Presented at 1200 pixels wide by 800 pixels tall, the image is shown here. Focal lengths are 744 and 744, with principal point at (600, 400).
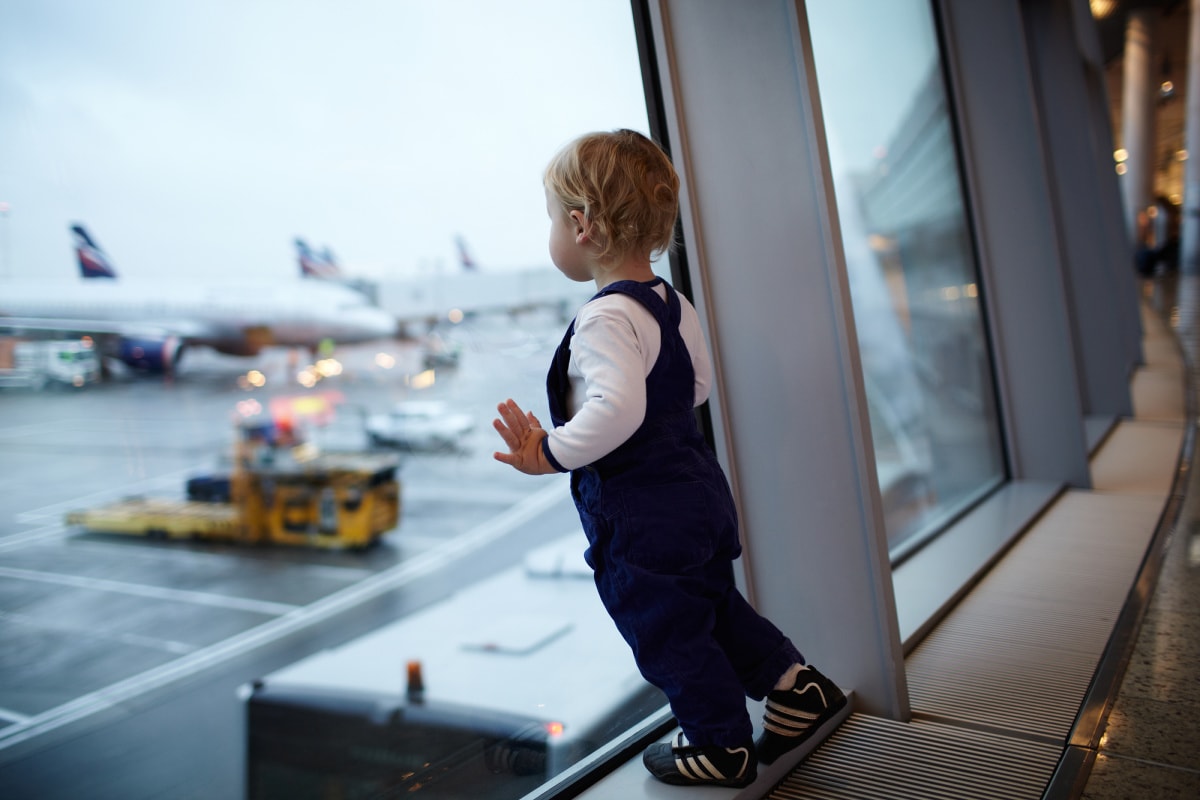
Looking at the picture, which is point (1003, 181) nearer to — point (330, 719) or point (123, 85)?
point (330, 719)

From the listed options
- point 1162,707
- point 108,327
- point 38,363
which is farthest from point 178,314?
point 1162,707

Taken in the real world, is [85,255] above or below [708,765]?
above

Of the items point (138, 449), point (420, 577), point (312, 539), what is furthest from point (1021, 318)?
point (312, 539)

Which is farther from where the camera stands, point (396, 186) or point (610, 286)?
point (396, 186)

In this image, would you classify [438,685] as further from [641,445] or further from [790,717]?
[641,445]

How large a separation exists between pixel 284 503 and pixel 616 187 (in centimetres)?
1991

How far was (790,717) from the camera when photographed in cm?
113

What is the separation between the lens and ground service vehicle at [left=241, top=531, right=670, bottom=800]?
13.4 ft

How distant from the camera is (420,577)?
1702 centimetres

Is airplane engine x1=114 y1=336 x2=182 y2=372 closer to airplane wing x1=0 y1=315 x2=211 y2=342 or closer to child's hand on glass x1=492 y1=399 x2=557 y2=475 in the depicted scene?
airplane wing x1=0 y1=315 x2=211 y2=342

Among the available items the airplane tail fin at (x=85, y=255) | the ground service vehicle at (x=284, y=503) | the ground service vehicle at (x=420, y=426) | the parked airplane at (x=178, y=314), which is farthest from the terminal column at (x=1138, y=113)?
the ground service vehicle at (x=284, y=503)

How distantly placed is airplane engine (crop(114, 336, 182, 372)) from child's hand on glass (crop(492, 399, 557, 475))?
630 inches

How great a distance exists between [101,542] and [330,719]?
852 centimetres

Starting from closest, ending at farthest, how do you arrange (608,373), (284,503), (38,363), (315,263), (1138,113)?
(608,373) < (38,363) < (1138,113) < (284,503) < (315,263)
